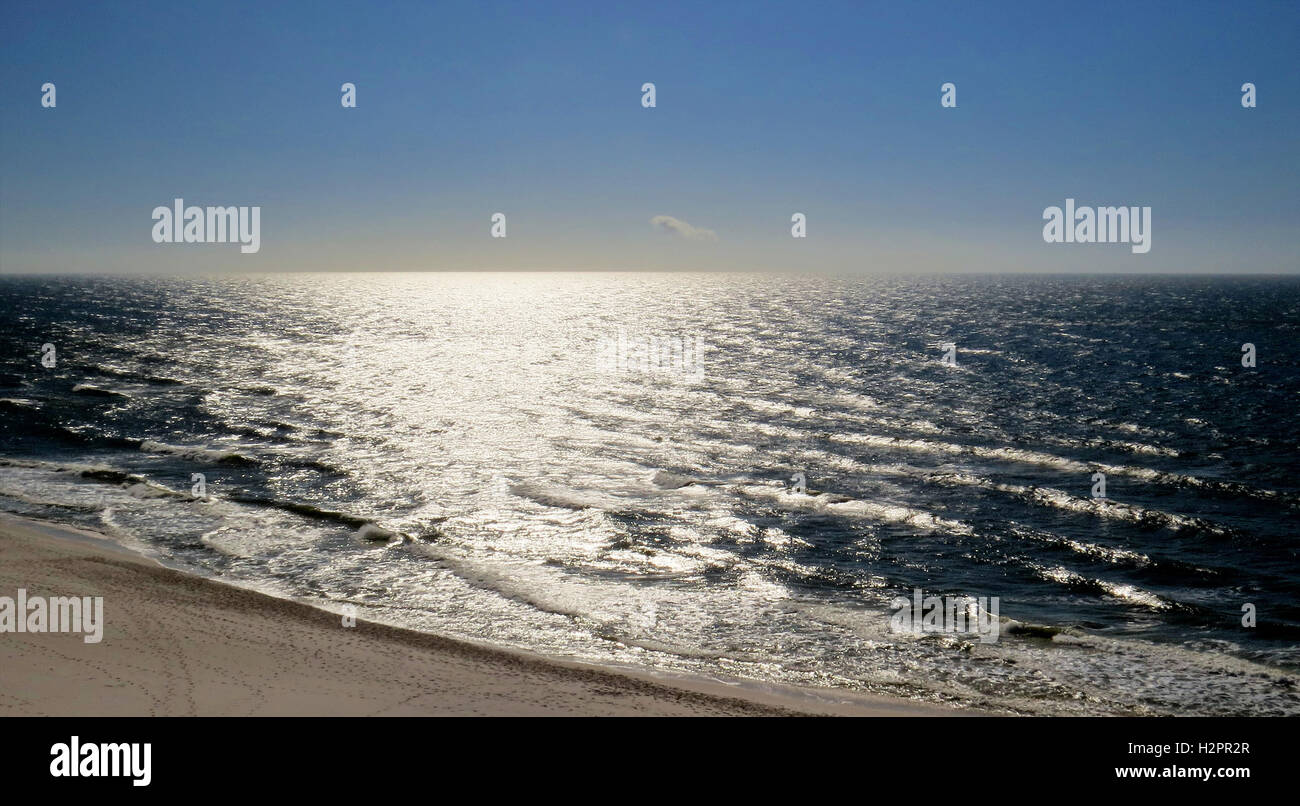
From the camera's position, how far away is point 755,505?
27328 mm

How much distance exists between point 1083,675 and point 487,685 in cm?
1191

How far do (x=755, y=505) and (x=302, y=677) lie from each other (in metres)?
16.5

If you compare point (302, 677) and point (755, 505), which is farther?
point (755, 505)

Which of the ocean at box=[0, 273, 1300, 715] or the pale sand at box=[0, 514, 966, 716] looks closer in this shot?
the pale sand at box=[0, 514, 966, 716]

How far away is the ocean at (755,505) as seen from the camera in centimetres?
1689

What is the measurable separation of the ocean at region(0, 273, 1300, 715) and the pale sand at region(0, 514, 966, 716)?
98 centimetres

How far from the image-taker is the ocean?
16891 mm

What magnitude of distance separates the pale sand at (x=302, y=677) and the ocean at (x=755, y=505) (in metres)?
0.98

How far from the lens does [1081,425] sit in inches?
1528

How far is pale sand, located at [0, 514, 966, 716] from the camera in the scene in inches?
522

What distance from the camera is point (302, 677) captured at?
14.5 metres

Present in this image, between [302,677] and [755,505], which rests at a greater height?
[755,505]

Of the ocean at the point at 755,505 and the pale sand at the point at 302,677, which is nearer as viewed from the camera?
the pale sand at the point at 302,677
